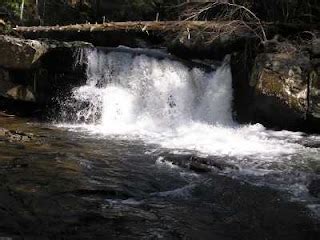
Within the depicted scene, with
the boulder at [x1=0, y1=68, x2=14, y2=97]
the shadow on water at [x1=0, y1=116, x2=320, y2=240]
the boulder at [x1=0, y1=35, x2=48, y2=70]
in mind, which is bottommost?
the shadow on water at [x1=0, y1=116, x2=320, y2=240]

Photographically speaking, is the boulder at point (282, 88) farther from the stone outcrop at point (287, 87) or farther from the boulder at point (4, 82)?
the boulder at point (4, 82)

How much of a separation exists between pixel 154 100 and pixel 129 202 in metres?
8.32

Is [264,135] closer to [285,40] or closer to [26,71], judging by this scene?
[285,40]

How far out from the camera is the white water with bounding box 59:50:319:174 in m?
13.4

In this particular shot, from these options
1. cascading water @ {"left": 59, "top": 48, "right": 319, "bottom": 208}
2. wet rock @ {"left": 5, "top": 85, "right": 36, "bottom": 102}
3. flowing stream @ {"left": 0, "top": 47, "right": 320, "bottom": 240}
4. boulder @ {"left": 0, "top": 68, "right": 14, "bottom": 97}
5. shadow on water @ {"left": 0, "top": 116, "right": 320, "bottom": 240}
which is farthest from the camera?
wet rock @ {"left": 5, "top": 85, "right": 36, "bottom": 102}

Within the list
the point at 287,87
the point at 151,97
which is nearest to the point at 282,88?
the point at 287,87

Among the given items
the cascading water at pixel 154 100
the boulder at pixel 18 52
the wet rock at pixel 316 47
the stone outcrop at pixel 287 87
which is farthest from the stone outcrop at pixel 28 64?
the wet rock at pixel 316 47

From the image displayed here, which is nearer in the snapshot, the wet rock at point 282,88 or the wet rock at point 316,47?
the wet rock at point 282,88

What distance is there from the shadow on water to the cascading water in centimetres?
→ 353

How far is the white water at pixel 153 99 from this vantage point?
13.4m

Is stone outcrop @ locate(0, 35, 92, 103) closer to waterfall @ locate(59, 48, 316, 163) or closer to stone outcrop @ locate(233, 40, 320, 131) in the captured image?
waterfall @ locate(59, 48, 316, 163)

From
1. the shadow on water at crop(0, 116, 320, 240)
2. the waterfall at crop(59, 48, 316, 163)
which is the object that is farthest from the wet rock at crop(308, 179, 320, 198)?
the waterfall at crop(59, 48, 316, 163)

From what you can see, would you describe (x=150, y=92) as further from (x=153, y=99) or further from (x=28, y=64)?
(x=28, y=64)

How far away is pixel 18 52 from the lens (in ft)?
46.1
